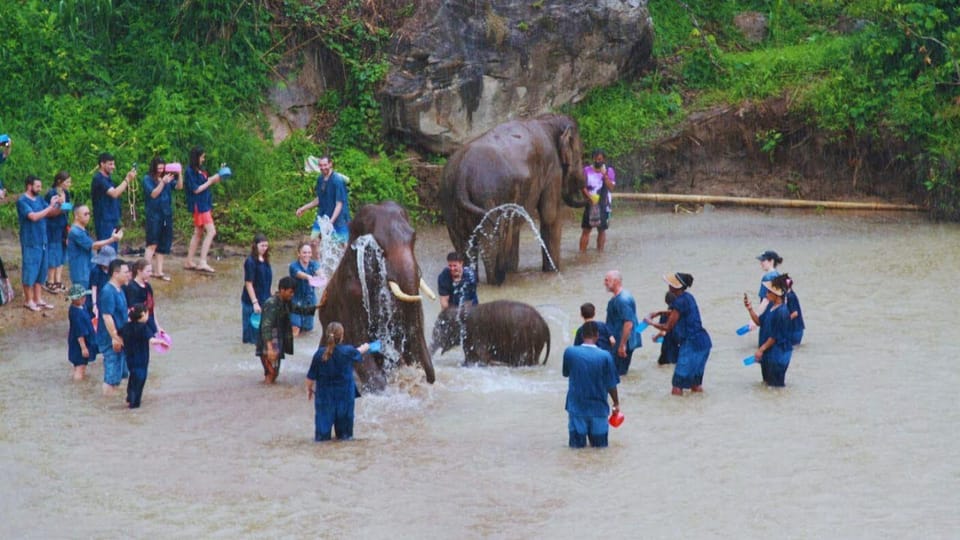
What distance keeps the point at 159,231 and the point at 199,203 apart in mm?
807

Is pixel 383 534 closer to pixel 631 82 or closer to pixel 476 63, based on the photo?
pixel 476 63

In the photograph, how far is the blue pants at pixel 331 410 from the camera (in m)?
12.2

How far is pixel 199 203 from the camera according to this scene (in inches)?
744

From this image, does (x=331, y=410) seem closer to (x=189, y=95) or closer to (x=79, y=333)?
(x=79, y=333)

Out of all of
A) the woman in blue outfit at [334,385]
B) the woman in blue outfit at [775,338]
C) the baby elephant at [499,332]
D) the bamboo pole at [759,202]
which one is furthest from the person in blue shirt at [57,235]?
the bamboo pole at [759,202]

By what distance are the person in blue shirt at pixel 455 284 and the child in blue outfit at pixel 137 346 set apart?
3146 millimetres

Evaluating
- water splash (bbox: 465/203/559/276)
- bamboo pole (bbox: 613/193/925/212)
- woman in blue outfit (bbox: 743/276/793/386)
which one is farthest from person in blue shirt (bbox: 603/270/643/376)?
bamboo pole (bbox: 613/193/925/212)

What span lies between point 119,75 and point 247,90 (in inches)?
71.9

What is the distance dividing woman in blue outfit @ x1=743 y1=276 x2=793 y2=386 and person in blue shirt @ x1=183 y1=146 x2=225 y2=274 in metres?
7.52

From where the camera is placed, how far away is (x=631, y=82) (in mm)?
25547

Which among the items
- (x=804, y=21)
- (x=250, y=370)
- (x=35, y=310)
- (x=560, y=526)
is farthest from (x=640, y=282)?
(x=804, y=21)

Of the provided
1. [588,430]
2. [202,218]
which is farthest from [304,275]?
[588,430]

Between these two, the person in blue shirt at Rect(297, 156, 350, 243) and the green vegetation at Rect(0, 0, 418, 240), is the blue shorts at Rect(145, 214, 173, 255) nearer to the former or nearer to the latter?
the person in blue shirt at Rect(297, 156, 350, 243)

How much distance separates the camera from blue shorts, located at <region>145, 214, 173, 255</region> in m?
18.2
